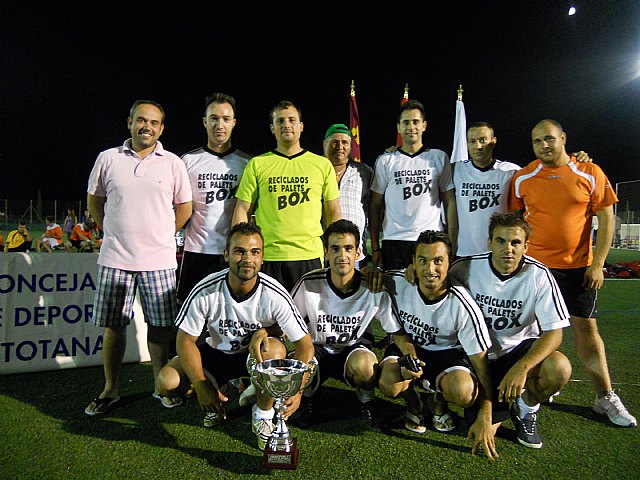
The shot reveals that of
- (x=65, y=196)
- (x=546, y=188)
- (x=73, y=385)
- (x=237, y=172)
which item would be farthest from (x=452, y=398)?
(x=65, y=196)

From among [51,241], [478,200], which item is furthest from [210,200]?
[51,241]

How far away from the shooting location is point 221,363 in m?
2.94

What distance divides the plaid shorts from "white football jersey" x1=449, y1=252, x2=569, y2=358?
2091mm

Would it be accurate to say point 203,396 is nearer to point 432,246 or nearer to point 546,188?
point 432,246

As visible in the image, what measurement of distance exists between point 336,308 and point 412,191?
50.5 inches

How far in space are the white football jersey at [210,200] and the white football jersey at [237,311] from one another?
0.60m

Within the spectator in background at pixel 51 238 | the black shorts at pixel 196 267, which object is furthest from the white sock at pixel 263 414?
the spectator in background at pixel 51 238

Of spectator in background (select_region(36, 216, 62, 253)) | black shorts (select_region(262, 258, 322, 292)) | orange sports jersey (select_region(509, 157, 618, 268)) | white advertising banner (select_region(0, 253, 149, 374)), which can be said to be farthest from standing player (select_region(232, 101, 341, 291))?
spectator in background (select_region(36, 216, 62, 253))

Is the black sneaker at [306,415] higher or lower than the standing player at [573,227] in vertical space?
lower

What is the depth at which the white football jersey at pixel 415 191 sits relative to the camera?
369 cm

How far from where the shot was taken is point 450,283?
292cm

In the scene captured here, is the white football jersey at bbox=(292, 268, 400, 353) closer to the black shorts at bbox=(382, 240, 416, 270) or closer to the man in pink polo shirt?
the black shorts at bbox=(382, 240, 416, 270)

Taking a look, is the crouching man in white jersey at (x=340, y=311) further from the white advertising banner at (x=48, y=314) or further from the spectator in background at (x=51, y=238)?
the spectator in background at (x=51, y=238)

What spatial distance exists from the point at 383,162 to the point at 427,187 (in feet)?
1.46
